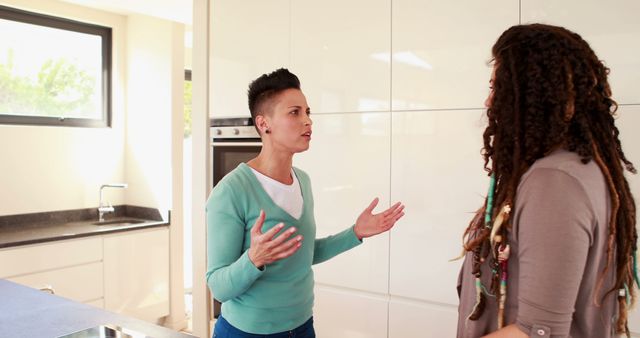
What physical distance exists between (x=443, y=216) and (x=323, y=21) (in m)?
1.02

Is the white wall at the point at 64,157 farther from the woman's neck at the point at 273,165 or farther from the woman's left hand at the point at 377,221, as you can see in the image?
the woman's left hand at the point at 377,221

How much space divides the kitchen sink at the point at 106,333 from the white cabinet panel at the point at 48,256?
6.66 feet

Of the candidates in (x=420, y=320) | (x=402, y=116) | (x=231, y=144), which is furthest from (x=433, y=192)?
(x=231, y=144)

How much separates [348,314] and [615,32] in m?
1.53

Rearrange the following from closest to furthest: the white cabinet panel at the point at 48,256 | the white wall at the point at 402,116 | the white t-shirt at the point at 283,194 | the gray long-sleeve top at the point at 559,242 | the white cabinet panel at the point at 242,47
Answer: the gray long-sleeve top at the point at 559,242, the white t-shirt at the point at 283,194, the white wall at the point at 402,116, the white cabinet panel at the point at 242,47, the white cabinet panel at the point at 48,256

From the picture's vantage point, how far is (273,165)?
5.12ft

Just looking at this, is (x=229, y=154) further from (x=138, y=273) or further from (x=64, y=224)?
(x=64, y=224)

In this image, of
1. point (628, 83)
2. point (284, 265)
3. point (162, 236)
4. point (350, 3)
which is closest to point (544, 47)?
point (284, 265)

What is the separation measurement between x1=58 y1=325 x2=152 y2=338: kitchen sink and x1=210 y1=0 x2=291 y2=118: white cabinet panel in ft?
5.06

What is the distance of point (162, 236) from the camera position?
391cm

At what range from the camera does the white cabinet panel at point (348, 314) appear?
91.9 inches

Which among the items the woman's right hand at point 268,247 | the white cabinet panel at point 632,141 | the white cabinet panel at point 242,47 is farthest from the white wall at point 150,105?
the white cabinet panel at point 632,141

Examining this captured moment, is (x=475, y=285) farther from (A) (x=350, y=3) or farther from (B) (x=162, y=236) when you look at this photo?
(B) (x=162, y=236)

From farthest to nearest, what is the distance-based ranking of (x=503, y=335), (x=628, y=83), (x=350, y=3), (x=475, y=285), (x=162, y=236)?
1. (x=162, y=236)
2. (x=350, y=3)
3. (x=628, y=83)
4. (x=475, y=285)
5. (x=503, y=335)
